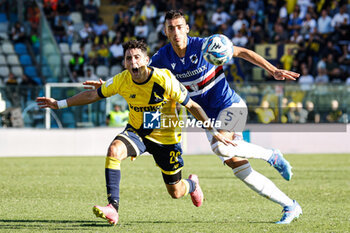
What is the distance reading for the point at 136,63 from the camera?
21.7 ft

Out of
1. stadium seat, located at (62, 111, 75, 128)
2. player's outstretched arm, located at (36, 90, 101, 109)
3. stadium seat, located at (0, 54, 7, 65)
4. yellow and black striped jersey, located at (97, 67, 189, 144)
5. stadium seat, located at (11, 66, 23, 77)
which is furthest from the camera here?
stadium seat, located at (0, 54, 7, 65)

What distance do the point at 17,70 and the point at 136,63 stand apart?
51.4 feet

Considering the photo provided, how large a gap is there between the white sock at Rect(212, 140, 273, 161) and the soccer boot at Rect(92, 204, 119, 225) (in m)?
1.27

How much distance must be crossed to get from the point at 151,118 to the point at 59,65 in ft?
44.4

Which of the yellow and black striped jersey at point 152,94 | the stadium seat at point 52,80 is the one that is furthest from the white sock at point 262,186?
Answer: the stadium seat at point 52,80

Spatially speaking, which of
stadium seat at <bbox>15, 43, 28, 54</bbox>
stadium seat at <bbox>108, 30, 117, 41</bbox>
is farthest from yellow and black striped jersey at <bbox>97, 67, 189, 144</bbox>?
stadium seat at <bbox>15, 43, 28, 54</bbox>

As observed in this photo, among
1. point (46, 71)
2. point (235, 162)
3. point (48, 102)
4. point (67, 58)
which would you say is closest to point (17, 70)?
point (46, 71)

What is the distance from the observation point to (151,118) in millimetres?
7020

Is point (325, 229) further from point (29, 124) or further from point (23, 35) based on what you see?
point (23, 35)

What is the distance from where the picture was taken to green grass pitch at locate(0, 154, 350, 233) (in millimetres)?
6688

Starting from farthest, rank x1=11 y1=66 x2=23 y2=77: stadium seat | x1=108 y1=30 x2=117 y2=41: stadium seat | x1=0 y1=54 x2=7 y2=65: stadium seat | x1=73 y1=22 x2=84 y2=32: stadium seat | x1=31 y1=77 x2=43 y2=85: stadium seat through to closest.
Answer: x1=73 y1=22 x2=84 y2=32: stadium seat, x1=108 y1=30 x2=117 y2=41: stadium seat, x1=0 y1=54 x2=7 y2=65: stadium seat, x1=11 y1=66 x2=23 y2=77: stadium seat, x1=31 y1=77 x2=43 y2=85: stadium seat

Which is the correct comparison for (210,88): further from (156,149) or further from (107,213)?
(107,213)

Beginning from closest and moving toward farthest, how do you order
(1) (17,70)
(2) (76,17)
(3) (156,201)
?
(3) (156,201)
(1) (17,70)
(2) (76,17)

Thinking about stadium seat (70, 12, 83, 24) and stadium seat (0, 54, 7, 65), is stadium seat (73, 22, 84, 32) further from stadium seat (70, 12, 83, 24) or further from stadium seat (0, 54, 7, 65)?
stadium seat (0, 54, 7, 65)
